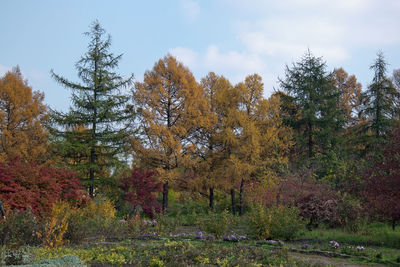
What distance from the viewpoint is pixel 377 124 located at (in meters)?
20.8

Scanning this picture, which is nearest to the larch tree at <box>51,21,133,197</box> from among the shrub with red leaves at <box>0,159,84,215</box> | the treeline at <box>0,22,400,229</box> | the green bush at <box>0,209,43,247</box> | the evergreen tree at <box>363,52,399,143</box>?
the treeline at <box>0,22,400,229</box>

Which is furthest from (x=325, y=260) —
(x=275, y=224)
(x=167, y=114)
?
(x=167, y=114)

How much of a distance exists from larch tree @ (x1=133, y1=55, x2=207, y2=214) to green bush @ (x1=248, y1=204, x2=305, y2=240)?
6.84 metres

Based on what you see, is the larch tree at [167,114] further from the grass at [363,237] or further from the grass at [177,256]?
the grass at [177,256]

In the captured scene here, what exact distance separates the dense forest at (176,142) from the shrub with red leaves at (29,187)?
0.16 feet

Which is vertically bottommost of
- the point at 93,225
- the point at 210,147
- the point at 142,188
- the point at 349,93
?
the point at 93,225

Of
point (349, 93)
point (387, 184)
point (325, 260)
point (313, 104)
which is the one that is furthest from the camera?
point (349, 93)

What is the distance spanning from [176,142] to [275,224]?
7.47m

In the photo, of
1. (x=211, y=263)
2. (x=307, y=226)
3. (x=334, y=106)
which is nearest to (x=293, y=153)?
(x=334, y=106)

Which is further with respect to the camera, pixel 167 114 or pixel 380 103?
pixel 380 103

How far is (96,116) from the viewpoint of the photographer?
17.8 metres

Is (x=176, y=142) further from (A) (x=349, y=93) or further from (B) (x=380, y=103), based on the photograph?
(A) (x=349, y=93)

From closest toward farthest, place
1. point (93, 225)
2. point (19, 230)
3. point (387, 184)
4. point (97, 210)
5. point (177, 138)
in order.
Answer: point (19, 230), point (387, 184), point (93, 225), point (97, 210), point (177, 138)

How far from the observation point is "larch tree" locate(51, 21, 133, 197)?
57.6 feet
